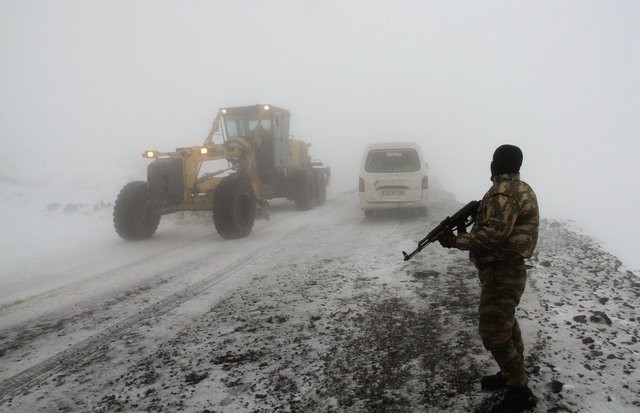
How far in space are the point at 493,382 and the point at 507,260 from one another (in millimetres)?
890

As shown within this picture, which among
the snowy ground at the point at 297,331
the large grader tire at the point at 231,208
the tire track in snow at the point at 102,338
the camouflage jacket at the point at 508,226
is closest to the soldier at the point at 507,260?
the camouflage jacket at the point at 508,226

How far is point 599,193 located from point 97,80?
73.6 meters

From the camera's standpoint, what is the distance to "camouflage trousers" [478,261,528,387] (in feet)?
8.59

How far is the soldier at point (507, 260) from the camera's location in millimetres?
2604

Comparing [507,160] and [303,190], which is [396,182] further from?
[507,160]

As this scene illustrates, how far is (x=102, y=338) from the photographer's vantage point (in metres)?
3.99

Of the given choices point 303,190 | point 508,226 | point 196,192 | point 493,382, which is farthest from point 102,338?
point 303,190

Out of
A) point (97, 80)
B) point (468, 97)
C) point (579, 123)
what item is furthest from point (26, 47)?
point (579, 123)

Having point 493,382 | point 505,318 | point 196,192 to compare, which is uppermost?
point 505,318

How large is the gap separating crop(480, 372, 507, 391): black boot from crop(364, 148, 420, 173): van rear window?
7905 millimetres

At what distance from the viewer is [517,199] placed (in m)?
2.63

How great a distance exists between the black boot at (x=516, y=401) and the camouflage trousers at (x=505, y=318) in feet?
0.15

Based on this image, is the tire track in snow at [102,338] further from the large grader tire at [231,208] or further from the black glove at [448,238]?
the black glove at [448,238]

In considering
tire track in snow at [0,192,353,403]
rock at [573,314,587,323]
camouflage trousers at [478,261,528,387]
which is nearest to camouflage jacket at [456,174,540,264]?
camouflage trousers at [478,261,528,387]
